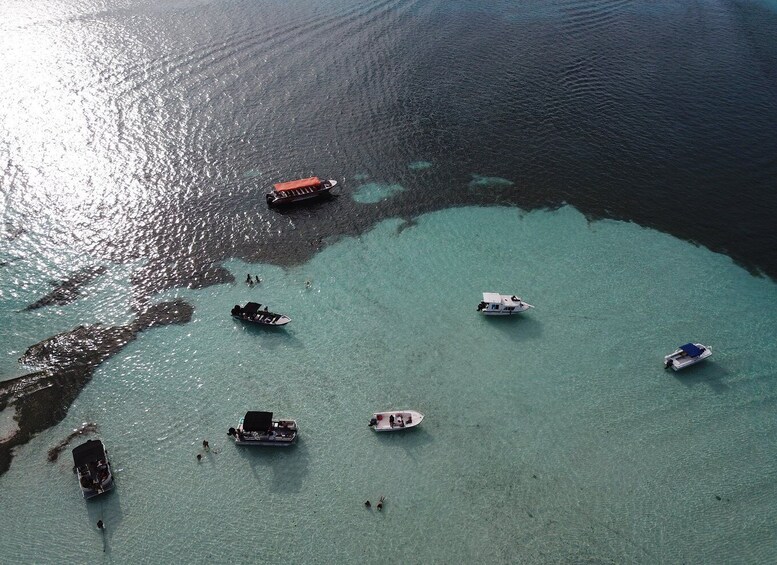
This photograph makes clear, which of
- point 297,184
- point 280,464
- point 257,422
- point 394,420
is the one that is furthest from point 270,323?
point 297,184

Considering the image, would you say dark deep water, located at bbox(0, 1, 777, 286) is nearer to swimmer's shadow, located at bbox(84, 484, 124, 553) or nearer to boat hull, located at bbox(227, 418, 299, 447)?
boat hull, located at bbox(227, 418, 299, 447)

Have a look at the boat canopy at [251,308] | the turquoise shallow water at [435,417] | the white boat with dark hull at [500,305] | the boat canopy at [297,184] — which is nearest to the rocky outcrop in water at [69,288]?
the turquoise shallow water at [435,417]

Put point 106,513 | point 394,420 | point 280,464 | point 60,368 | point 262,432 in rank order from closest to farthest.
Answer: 1. point 106,513
2. point 280,464
3. point 262,432
4. point 394,420
5. point 60,368

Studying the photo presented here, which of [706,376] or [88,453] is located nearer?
[88,453]

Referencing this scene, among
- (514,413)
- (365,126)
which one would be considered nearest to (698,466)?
(514,413)

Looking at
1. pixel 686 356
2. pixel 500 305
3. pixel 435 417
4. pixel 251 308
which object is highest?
pixel 251 308

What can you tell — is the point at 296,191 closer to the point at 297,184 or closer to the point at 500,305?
the point at 297,184
